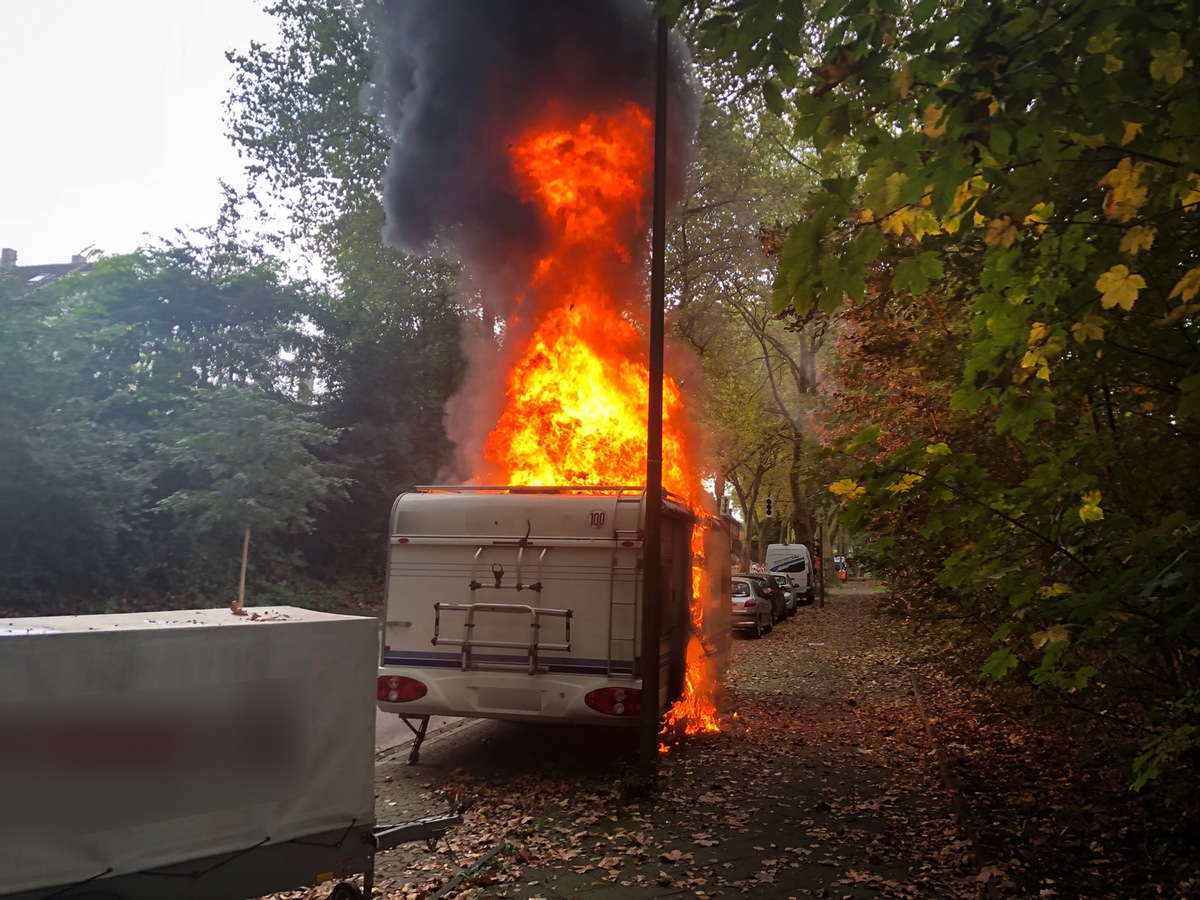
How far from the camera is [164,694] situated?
151 inches

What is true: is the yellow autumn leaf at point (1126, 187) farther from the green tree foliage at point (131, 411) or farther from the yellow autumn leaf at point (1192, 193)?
the green tree foliage at point (131, 411)

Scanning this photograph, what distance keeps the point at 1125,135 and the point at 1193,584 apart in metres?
1.85

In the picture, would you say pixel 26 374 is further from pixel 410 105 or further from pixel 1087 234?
pixel 1087 234

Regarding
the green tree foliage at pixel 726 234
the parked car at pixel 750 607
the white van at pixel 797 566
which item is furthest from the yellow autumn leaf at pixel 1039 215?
the white van at pixel 797 566

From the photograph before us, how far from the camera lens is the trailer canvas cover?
3.46 m

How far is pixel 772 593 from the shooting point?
27297 mm

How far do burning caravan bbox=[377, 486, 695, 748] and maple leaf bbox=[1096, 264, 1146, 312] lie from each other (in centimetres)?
488

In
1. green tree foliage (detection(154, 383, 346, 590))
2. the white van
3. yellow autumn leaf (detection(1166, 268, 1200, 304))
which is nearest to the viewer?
yellow autumn leaf (detection(1166, 268, 1200, 304))

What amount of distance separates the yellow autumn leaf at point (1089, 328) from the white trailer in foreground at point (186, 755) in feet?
11.9

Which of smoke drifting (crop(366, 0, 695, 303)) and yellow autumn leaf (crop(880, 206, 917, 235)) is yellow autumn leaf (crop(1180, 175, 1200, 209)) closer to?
yellow autumn leaf (crop(880, 206, 917, 235))

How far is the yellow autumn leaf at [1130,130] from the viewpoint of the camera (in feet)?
11.5

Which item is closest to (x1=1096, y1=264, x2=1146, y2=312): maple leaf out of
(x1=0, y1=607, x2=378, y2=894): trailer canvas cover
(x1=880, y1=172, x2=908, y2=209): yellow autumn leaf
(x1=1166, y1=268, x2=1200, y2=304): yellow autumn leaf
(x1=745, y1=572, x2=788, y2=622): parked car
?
(x1=1166, y1=268, x2=1200, y2=304): yellow autumn leaf

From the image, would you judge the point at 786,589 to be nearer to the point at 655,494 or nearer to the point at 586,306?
the point at 586,306

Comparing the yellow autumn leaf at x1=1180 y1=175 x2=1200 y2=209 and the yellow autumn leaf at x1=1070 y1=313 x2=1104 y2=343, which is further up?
the yellow autumn leaf at x1=1180 y1=175 x2=1200 y2=209
